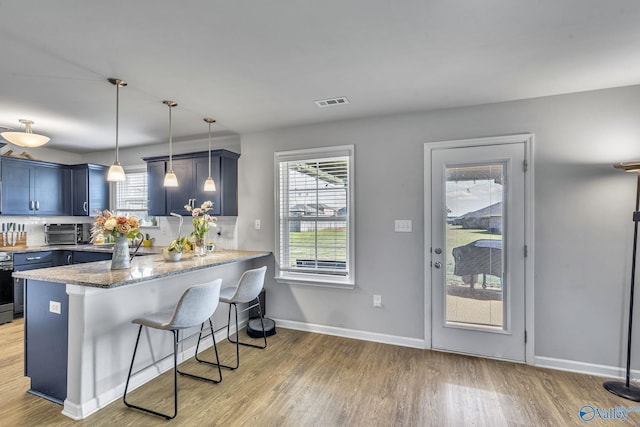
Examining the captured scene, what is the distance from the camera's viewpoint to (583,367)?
8.96ft

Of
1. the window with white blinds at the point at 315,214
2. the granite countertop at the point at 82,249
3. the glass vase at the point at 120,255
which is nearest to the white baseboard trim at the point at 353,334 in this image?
the window with white blinds at the point at 315,214

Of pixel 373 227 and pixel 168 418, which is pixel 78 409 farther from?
pixel 373 227

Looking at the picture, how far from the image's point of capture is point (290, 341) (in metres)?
3.41

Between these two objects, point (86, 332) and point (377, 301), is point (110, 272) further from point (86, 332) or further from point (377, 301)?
point (377, 301)

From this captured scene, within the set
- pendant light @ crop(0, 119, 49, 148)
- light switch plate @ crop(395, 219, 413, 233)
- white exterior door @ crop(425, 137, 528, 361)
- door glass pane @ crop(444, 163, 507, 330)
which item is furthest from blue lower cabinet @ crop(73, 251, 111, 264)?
door glass pane @ crop(444, 163, 507, 330)

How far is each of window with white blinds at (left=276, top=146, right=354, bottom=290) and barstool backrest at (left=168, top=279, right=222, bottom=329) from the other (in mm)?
1547

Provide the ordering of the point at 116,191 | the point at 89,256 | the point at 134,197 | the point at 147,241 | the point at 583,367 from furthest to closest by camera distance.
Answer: the point at 116,191, the point at 134,197, the point at 147,241, the point at 89,256, the point at 583,367

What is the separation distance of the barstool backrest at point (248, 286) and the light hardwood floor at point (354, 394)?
61cm

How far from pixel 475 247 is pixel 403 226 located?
0.72m

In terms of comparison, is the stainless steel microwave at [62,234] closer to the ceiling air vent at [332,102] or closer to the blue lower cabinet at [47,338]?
the blue lower cabinet at [47,338]

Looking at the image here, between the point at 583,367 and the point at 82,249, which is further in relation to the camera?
the point at 82,249

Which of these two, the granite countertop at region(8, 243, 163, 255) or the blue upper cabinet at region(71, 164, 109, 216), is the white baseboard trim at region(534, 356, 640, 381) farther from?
the blue upper cabinet at region(71, 164, 109, 216)

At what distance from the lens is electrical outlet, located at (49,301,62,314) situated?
2229mm

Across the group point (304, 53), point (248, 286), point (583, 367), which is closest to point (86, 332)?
point (248, 286)
